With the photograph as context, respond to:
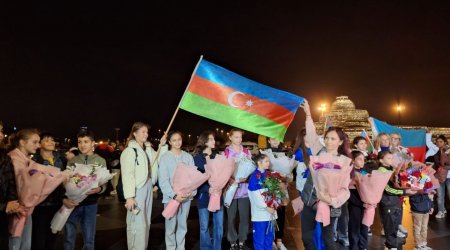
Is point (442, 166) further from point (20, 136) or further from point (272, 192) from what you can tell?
point (20, 136)

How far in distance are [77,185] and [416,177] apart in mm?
5240

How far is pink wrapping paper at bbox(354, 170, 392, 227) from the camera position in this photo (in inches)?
212

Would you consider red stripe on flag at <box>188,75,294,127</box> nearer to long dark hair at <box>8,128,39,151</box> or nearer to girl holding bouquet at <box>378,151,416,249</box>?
girl holding bouquet at <box>378,151,416,249</box>

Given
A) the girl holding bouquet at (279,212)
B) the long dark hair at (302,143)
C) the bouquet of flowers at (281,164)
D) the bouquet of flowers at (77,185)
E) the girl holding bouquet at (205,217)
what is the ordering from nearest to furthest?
the bouquet of flowers at (77,185) < the girl holding bouquet at (205,217) < the long dark hair at (302,143) < the girl holding bouquet at (279,212) < the bouquet of flowers at (281,164)

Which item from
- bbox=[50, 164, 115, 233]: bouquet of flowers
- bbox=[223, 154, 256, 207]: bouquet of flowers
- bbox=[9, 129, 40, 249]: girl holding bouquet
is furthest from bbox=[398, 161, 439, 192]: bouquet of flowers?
bbox=[9, 129, 40, 249]: girl holding bouquet

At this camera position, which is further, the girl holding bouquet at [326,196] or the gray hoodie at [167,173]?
the gray hoodie at [167,173]

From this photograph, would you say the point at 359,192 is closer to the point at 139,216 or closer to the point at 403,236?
the point at 403,236

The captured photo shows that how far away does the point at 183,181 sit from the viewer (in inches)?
207

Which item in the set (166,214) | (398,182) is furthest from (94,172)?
(398,182)

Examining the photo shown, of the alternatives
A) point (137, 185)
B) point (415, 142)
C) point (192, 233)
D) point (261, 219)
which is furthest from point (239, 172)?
point (415, 142)

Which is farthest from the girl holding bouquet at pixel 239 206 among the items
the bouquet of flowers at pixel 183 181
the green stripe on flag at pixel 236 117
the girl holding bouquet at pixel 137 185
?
the girl holding bouquet at pixel 137 185

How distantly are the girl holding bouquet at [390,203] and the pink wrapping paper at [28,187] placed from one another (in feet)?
15.6

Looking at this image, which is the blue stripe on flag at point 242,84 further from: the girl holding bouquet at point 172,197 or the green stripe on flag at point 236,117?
the girl holding bouquet at point 172,197

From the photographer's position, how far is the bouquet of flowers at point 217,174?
18.1ft
